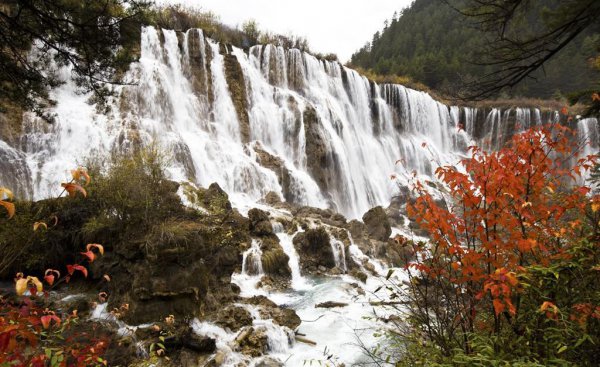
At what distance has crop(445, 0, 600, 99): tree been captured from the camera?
371 centimetres

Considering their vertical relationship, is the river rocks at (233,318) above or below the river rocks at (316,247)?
below

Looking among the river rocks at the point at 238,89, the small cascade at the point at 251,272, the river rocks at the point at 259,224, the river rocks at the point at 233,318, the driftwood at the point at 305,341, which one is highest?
the river rocks at the point at 238,89

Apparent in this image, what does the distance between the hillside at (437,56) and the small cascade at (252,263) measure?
28.2 metres

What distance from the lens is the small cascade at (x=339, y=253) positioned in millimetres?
12766

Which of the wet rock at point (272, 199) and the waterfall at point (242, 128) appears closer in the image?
the waterfall at point (242, 128)

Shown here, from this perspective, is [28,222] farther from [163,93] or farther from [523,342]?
[163,93]

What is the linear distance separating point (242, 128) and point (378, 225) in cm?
1101

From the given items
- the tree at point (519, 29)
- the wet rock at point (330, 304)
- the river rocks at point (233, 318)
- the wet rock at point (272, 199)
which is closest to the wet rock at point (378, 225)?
the wet rock at point (272, 199)

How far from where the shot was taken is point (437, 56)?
51.2 m

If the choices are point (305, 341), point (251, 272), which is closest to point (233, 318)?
point (305, 341)

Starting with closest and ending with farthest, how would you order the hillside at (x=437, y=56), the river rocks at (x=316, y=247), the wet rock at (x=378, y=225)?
the river rocks at (x=316, y=247) < the wet rock at (x=378, y=225) < the hillside at (x=437, y=56)

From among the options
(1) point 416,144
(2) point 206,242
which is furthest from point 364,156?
(2) point 206,242

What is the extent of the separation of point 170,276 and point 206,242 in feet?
4.43

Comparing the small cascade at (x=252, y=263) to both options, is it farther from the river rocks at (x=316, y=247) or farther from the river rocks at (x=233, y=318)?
the river rocks at (x=233, y=318)
